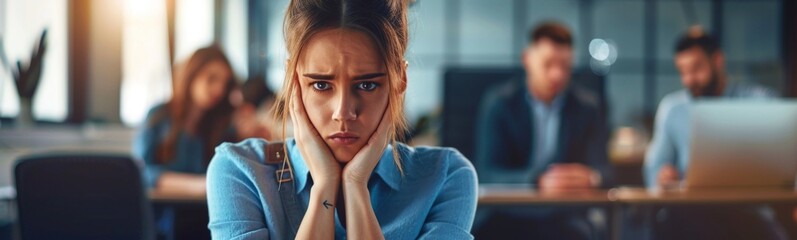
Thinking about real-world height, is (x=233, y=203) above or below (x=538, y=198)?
above

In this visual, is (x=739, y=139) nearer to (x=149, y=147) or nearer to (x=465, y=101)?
(x=465, y=101)

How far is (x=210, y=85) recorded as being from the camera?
314 centimetres

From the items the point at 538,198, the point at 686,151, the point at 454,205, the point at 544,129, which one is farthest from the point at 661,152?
the point at 454,205

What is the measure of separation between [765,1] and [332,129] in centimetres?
1096

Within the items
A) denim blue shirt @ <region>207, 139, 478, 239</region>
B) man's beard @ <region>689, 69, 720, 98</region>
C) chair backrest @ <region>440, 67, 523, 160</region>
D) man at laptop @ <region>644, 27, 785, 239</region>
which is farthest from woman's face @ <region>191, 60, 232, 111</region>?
denim blue shirt @ <region>207, 139, 478, 239</region>

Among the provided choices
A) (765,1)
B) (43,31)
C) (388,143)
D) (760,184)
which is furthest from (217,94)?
(765,1)

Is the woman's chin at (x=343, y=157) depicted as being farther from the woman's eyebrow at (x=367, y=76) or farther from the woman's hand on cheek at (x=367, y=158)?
the woman's eyebrow at (x=367, y=76)

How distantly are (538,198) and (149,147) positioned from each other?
148 centimetres

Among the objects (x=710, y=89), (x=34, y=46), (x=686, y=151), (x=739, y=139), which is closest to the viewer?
(x=739, y=139)

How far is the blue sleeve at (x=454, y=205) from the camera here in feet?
3.51

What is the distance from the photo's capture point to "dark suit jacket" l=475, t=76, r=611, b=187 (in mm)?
2869

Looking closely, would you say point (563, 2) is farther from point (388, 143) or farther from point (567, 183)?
point (388, 143)

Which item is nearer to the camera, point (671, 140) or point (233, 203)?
point (233, 203)

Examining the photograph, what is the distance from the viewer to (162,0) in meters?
4.84
